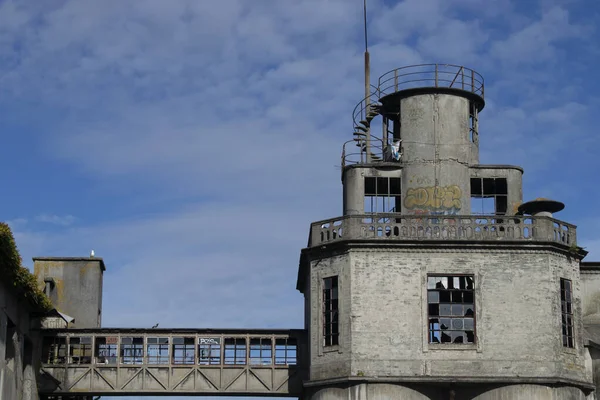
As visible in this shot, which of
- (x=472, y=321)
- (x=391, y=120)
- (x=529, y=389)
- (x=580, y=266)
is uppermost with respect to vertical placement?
(x=391, y=120)

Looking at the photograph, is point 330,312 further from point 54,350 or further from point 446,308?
point 54,350

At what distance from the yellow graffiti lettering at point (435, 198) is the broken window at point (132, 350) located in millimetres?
13267

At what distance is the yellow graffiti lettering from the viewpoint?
48281 millimetres

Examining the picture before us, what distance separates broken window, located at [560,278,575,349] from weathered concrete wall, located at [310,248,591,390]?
13.1 inches

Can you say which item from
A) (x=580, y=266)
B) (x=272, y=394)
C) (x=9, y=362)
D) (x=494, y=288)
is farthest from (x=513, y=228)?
(x=9, y=362)

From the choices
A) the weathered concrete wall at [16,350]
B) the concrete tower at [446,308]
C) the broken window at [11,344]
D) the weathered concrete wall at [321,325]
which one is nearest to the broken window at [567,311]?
the concrete tower at [446,308]

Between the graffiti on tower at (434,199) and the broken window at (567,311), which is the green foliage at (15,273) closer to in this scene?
the graffiti on tower at (434,199)

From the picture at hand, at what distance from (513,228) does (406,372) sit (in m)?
7.40

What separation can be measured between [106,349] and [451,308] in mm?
15520

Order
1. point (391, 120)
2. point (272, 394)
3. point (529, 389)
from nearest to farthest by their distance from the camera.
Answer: point (529, 389)
point (272, 394)
point (391, 120)

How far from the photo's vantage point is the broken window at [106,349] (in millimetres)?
48500

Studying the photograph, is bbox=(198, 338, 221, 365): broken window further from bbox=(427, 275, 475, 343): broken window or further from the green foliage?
bbox=(427, 275, 475, 343): broken window

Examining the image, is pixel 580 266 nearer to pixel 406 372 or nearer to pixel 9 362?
pixel 406 372

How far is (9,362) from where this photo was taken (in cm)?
4544
